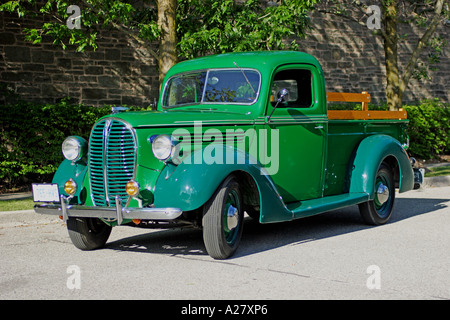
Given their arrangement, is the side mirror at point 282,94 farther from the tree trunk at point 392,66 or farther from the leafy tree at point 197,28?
the tree trunk at point 392,66

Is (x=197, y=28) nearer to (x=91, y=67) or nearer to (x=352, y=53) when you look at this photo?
(x=91, y=67)

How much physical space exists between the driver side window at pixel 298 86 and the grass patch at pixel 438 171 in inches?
245

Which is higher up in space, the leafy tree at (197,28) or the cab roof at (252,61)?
the leafy tree at (197,28)

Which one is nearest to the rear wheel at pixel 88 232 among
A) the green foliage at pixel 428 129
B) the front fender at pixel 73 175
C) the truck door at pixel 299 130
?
the front fender at pixel 73 175

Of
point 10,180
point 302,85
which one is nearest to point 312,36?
point 10,180

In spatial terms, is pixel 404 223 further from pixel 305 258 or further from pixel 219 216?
pixel 219 216

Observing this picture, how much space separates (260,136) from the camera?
6105 mm

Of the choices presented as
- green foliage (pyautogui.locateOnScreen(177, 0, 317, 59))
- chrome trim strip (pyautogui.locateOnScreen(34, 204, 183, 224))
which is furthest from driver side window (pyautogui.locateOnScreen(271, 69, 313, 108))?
green foliage (pyautogui.locateOnScreen(177, 0, 317, 59))

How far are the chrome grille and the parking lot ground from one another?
0.64m

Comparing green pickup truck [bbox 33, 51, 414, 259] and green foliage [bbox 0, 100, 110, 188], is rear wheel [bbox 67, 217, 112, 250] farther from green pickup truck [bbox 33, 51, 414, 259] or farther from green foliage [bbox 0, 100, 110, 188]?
green foliage [bbox 0, 100, 110, 188]

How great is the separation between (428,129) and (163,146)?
11787 millimetres

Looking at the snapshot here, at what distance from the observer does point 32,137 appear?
A: 11.0 meters

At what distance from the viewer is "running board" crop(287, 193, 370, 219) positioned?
6.21m

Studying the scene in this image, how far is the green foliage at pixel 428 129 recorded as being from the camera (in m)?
15.4
